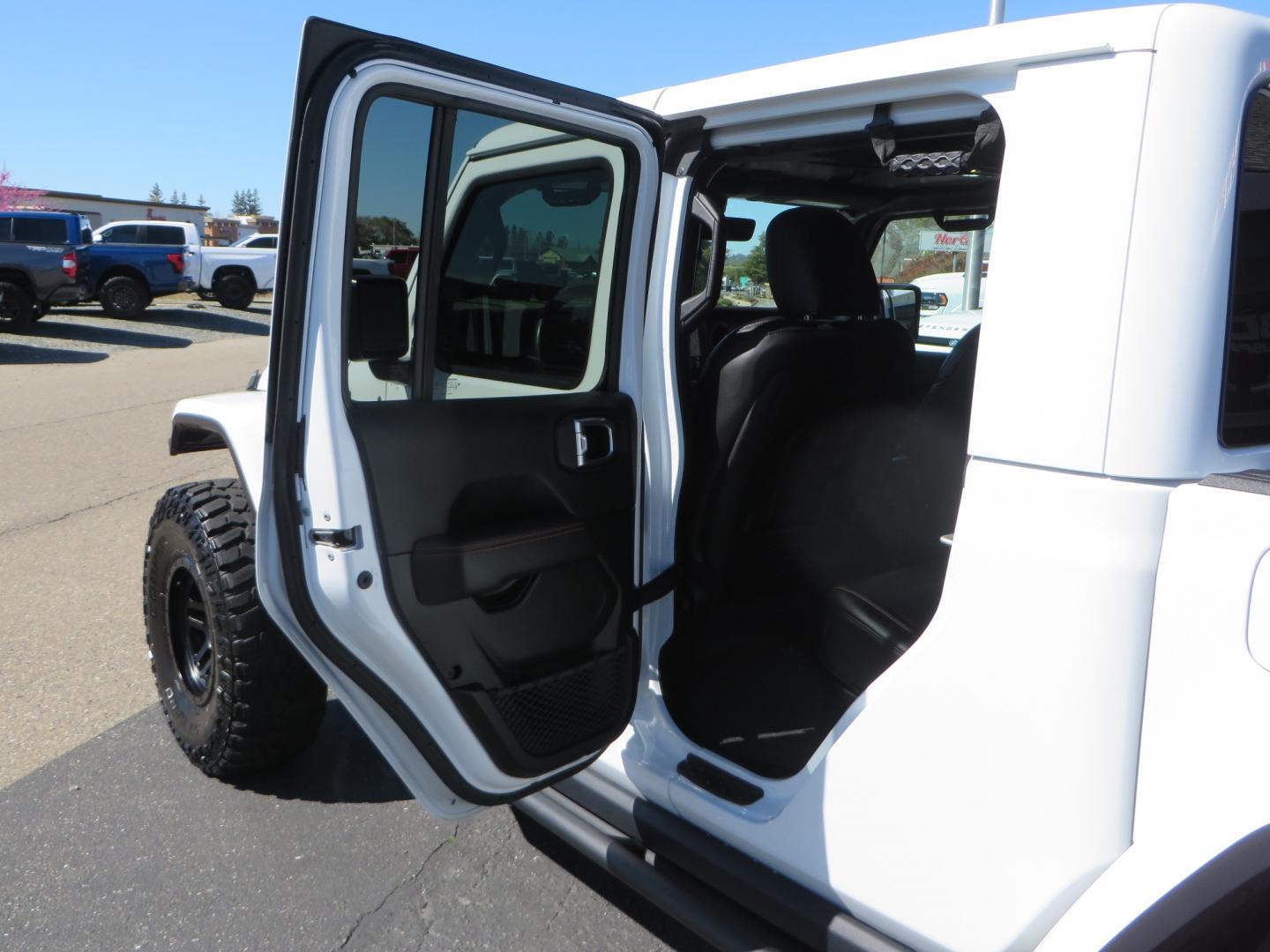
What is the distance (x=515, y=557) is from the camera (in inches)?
85.2

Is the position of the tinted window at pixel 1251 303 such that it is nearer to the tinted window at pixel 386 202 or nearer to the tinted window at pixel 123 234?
the tinted window at pixel 386 202

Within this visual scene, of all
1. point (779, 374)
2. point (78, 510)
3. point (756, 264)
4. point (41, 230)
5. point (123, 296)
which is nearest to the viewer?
point (779, 374)

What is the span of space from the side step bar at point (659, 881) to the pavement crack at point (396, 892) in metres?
0.42

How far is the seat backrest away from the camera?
2.40 metres

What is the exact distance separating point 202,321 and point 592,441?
68.2 feet

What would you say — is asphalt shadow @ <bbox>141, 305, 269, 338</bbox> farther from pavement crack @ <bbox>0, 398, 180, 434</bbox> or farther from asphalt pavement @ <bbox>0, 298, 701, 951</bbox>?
asphalt pavement @ <bbox>0, 298, 701, 951</bbox>

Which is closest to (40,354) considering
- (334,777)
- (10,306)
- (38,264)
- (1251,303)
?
(38,264)

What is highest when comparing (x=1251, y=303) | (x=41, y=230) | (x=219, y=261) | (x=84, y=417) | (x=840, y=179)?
(x=219, y=261)

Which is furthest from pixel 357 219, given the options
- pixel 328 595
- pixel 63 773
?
pixel 63 773

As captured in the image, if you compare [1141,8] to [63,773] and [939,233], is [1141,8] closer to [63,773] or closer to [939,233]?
[939,233]

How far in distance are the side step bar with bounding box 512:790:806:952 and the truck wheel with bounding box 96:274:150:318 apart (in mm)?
19970

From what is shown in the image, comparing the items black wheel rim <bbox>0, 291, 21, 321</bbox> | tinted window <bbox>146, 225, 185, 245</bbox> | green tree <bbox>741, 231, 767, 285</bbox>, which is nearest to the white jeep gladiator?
green tree <bbox>741, 231, 767, 285</bbox>

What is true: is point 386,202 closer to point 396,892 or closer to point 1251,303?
point 1251,303

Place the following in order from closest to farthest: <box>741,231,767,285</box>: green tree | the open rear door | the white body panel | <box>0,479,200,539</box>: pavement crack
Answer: the open rear door → <box>741,231,767,285</box>: green tree → <box>0,479,200,539</box>: pavement crack → the white body panel
